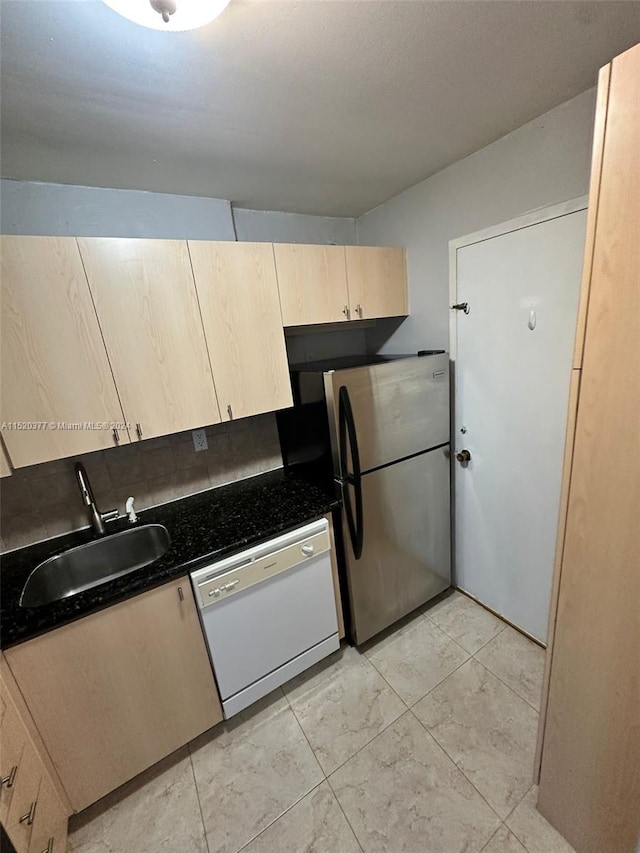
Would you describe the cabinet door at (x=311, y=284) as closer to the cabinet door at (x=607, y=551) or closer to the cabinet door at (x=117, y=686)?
the cabinet door at (x=607, y=551)

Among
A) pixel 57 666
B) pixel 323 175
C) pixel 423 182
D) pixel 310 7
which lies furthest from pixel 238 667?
pixel 423 182

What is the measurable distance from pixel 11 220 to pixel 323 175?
54.9 inches

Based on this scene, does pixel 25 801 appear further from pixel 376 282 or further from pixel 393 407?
pixel 376 282

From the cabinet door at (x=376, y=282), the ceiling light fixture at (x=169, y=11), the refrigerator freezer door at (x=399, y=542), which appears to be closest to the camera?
the ceiling light fixture at (x=169, y=11)

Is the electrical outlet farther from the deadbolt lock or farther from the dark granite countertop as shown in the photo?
the deadbolt lock

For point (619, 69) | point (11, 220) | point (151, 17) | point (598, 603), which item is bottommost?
point (598, 603)

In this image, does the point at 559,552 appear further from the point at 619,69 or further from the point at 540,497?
the point at 619,69

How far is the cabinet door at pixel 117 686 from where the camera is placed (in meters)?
1.18

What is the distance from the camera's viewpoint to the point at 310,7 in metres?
0.83

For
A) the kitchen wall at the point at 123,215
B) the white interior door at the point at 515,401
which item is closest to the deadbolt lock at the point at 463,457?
the white interior door at the point at 515,401

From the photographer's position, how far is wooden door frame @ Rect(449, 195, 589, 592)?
1.40m

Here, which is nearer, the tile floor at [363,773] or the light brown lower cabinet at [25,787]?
the light brown lower cabinet at [25,787]

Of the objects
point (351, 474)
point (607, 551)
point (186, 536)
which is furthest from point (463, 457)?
point (186, 536)

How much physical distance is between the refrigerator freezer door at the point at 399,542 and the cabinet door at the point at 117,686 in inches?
32.5
